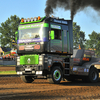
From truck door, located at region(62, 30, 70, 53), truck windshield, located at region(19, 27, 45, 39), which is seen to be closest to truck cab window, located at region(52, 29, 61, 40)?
truck door, located at region(62, 30, 70, 53)

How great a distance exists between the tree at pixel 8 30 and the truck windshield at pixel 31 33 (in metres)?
50.9

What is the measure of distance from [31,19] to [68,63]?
11.0 ft

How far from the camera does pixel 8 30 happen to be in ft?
207

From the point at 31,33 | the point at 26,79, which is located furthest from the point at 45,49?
the point at 26,79

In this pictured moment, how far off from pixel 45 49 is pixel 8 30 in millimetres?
53176

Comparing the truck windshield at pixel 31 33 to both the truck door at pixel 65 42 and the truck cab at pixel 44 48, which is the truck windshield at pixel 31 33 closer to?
the truck cab at pixel 44 48

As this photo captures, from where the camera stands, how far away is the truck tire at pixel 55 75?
38.6 feet

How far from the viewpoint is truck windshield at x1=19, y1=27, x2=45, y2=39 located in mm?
11652

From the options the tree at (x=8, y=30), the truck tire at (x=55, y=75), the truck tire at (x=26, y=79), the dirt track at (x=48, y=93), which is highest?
the tree at (x=8, y=30)

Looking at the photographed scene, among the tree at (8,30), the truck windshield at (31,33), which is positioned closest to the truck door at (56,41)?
the truck windshield at (31,33)

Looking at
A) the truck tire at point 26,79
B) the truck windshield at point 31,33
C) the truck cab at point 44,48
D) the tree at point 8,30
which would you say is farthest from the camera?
the tree at point 8,30

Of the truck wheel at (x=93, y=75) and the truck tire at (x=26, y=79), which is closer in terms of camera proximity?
the truck tire at (x=26, y=79)

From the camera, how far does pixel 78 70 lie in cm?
1328

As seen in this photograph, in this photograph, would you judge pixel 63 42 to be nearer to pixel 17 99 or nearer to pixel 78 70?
pixel 78 70
